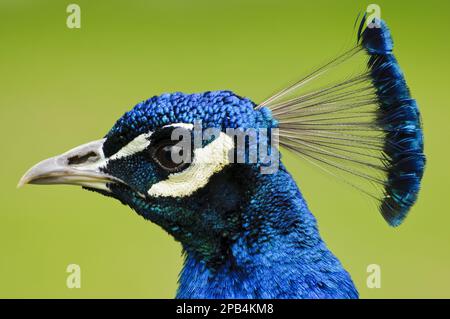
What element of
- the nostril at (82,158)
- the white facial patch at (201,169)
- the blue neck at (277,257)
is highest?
the nostril at (82,158)

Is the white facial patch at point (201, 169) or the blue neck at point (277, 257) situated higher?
the white facial patch at point (201, 169)

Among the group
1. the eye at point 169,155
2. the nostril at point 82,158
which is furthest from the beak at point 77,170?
the eye at point 169,155

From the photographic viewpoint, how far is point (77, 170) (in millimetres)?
1756

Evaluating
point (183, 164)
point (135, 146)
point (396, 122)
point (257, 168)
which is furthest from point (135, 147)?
point (396, 122)

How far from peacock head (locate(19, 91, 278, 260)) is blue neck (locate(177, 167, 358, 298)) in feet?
0.10

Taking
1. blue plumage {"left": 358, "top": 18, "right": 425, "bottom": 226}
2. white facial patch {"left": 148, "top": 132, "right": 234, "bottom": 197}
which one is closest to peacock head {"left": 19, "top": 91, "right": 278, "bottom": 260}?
white facial patch {"left": 148, "top": 132, "right": 234, "bottom": 197}

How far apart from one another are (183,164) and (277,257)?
25 cm

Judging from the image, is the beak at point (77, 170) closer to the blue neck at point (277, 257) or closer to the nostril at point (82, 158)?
the nostril at point (82, 158)

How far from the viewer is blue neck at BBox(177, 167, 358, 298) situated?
1677 mm

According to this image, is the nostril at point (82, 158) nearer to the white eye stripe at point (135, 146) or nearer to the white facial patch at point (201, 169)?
the white eye stripe at point (135, 146)

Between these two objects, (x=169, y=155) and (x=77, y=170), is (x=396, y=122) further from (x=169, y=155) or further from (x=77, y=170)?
(x=77, y=170)

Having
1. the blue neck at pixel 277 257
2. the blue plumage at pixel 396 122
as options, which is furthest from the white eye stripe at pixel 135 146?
the blue plumage at pixel 396 122

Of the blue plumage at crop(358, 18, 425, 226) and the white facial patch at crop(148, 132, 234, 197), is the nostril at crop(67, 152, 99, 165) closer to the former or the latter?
the white facial patch at crop(148, 132, 234, 197)

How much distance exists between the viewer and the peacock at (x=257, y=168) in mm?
1697
